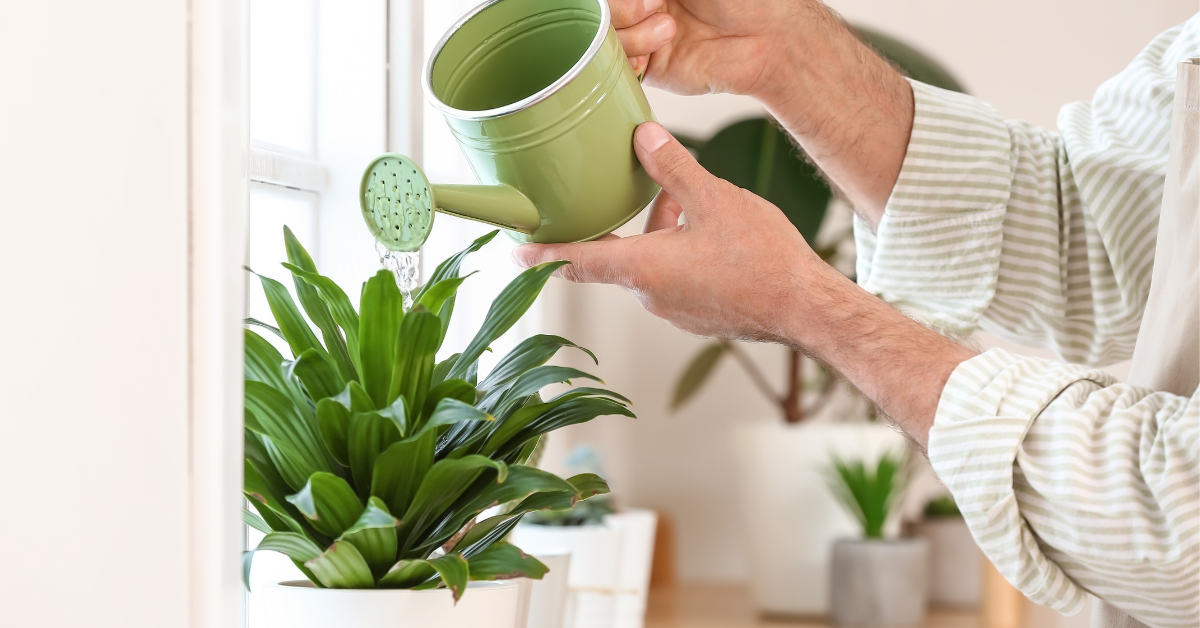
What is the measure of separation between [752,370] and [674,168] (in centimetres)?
197

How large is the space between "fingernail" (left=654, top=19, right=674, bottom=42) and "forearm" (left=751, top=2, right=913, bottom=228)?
0.45 ft

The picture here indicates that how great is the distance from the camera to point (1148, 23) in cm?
246

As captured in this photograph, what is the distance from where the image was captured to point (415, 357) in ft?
1.81

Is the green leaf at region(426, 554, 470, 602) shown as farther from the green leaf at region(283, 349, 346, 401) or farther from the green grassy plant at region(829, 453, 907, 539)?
the green grassy plant at region(829, 453, 907, 539)

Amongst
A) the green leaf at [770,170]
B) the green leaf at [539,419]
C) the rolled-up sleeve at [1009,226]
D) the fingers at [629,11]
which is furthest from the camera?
the green leaf at [770,170]

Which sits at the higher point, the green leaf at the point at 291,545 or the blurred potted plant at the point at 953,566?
the green leaf at the point at 291,545

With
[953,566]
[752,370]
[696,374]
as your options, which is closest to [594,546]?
[696,374]

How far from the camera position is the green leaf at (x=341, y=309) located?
578 millimetres

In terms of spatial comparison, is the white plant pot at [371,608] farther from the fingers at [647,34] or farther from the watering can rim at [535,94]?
the fingers at [647,34]

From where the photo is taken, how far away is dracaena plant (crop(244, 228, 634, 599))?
0.53 metres

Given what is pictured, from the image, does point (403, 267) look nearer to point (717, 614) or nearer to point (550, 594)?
point (550, 594)

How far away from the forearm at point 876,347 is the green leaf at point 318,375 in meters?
0.33

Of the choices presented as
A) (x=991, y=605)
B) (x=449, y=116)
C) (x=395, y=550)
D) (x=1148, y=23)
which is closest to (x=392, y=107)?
(x=449, y=116)

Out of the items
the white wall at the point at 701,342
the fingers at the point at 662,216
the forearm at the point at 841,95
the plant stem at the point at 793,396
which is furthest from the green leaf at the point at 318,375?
the plant stem at the point at 793,396
